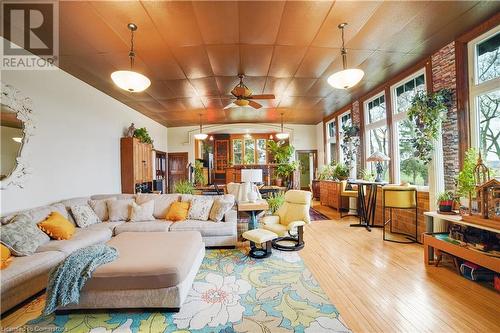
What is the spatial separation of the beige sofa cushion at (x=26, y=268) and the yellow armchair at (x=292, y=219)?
8.94 feet

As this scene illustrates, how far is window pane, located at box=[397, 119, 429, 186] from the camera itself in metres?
4.38

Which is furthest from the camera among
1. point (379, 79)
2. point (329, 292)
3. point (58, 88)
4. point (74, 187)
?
point (379, 79)

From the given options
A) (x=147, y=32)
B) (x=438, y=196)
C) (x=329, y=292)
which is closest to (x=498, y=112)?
(x=438, y=196)

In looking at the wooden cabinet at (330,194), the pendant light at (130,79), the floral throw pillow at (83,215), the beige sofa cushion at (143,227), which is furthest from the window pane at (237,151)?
the pendant light at (130,79)

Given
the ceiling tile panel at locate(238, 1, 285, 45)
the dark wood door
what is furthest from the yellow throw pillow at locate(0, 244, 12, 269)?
the dark wood door

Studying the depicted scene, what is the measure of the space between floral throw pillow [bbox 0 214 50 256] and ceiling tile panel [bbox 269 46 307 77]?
3.98 metres

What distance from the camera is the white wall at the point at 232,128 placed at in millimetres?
9211

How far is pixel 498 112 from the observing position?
2.99 metres

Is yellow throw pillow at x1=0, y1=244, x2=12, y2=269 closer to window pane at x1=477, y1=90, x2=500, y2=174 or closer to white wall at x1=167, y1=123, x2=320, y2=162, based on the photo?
window pane at x1=477, y1=90, x2=500, y2=174

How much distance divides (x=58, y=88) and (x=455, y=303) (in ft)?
19.8

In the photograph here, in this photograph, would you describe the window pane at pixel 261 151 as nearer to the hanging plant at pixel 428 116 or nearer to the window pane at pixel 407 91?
the window pane at pixel 407 91

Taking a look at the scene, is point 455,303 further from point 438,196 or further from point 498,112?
point 498,112

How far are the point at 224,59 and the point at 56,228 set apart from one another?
134 inches

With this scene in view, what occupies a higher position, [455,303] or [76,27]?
[76,27]
